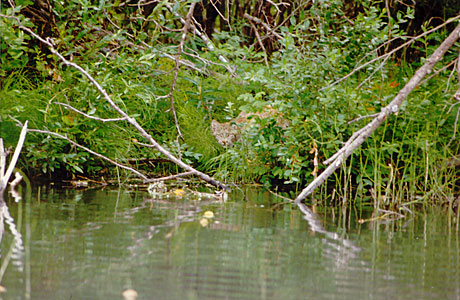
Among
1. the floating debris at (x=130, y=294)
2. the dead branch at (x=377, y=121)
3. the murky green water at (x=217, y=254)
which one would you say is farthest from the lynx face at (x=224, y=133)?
the floating debris at (x=130, y=294)

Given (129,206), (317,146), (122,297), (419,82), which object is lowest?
(122,297)

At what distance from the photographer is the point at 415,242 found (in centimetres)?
318

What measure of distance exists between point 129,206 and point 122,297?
6.77 feet

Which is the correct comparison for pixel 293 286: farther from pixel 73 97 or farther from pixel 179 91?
pixel 179 91

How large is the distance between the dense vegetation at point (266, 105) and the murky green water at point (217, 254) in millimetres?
944

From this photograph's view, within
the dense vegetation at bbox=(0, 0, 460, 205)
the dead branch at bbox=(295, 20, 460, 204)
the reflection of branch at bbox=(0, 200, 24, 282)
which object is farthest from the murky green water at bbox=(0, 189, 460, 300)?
the dense vegetation at bbox=(0, 0, 460, 205)

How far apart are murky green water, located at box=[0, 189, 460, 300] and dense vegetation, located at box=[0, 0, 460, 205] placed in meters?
0.94

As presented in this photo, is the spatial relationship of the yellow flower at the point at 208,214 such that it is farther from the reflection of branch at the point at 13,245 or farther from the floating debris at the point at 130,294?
the floating debris at the point at 130,294

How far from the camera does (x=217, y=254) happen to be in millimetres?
2744

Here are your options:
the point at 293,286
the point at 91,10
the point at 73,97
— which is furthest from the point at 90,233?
the point at 91,10

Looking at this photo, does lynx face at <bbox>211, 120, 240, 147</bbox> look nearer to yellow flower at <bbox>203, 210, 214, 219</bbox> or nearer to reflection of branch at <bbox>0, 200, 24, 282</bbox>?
yellow flower at <bbox>203, 210, 214, 219</bbox>

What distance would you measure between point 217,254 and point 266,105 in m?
2.62

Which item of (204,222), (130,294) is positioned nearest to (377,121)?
(204,222)

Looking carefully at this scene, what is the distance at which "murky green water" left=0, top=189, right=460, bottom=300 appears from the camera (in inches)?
87.3
